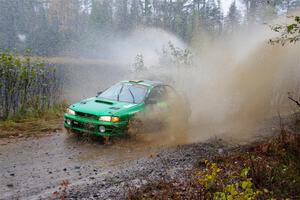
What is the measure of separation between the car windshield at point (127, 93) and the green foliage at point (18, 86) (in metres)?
3.07

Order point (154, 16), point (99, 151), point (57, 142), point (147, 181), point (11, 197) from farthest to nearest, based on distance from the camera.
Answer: point (154, 16) < point (57, 142) < point (99, 151) < point (147, 181) < point (11, 197)

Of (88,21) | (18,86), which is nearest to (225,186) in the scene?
(18,86)

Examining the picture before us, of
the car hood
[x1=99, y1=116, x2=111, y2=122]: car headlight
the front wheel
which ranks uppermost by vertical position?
the car hood

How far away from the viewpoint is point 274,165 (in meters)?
6.87

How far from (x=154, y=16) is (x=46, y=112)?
289ft

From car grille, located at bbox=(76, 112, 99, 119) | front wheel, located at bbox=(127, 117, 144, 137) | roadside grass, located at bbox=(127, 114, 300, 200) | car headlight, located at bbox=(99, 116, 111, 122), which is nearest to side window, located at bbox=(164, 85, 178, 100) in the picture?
front wheel, located at bbox=(127, 117, 144, 137)

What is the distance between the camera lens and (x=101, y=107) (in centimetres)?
996

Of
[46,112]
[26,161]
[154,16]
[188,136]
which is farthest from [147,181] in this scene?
[154,16]

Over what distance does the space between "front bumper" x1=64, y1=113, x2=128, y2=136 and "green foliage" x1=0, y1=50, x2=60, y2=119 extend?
3.46 meters

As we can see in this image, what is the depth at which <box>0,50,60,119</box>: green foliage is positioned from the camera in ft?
38.7

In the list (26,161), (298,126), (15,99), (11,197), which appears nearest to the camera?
(11,197)

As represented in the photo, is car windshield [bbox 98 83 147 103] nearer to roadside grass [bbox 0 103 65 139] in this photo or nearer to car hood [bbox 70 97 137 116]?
car hood [bbox 70 97 137 116]

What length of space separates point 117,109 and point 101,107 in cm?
49

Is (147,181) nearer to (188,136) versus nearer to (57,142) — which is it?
(57,142)
